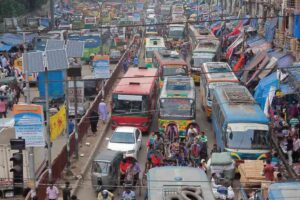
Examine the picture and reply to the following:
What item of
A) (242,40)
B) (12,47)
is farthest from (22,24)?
(242,40)

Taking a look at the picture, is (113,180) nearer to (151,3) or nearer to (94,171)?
(94,171)

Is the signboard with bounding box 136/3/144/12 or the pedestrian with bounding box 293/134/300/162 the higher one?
the pedestrian with bounding box 293/134/300/162

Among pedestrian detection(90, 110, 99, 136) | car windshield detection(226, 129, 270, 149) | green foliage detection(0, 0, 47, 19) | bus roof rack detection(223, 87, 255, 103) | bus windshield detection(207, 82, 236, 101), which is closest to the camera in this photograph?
car windshield detection(226, 129, 270, 149)

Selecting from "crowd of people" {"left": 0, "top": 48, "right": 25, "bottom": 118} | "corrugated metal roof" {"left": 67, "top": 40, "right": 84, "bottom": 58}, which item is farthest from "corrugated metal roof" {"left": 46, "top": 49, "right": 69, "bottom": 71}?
"crowd of people" {"left": 0, "top": 48, "right": 25, "bottom": 118}

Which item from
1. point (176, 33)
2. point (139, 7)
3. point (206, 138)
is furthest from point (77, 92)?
point (139, 7)

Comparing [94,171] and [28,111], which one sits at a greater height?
[28,111]

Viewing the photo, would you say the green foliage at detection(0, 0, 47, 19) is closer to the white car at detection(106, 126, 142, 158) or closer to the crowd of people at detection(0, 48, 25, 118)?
the crowd of people at detection(0, 48, 25, 118)

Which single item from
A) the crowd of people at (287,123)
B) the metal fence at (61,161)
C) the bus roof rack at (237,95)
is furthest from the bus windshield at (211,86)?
the metal fence at (61,161)
